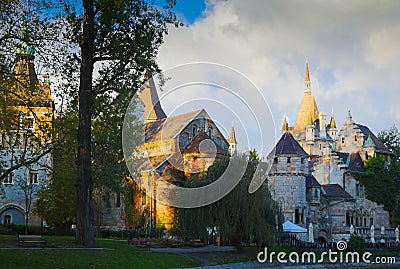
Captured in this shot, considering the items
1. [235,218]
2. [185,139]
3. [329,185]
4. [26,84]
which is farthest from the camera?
[185,139]

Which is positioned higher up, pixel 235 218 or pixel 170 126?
pixel 170 126

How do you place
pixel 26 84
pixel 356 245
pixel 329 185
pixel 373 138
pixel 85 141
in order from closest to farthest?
pixel 26 84 < pixel 85 141 < pixel 356 245 < pixel 329 185 < pixel 373 138

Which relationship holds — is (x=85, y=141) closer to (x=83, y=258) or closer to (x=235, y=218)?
(x=83, y=258)

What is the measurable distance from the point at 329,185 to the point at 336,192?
1.66 metres

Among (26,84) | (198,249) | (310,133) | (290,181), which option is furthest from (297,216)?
(310,133)

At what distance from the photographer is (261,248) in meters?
Answer: 31.8

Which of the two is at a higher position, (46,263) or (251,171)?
(251,171)

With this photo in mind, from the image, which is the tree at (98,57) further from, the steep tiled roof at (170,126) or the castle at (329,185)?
the steep tiled roof at (170,126)

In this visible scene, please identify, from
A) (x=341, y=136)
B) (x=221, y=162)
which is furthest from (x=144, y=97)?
(x=221, y=162)

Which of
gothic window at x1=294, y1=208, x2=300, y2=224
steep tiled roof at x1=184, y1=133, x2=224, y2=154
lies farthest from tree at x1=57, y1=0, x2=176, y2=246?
gothic window at x1=294, y1=208, x2=300, y2=224

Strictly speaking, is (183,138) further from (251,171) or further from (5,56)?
(5,56)

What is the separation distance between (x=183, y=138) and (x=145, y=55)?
100.0 ft

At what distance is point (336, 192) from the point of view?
53.7m

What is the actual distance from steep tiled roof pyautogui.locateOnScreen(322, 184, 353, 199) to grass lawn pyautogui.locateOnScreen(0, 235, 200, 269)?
29.6m
